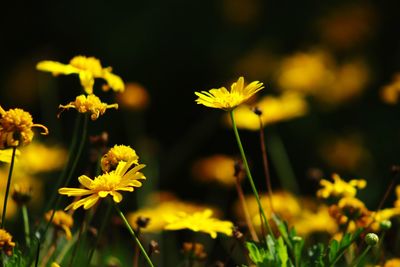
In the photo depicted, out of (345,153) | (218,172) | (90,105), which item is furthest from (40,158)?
(90,105)

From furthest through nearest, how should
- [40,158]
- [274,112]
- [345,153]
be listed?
[345,153]
[40,158]
[274,112]

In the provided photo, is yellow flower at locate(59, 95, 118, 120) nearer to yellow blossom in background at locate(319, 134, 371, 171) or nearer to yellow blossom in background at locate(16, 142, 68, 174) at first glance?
yellow blossom in background at locate(16, 142, 68, 174)

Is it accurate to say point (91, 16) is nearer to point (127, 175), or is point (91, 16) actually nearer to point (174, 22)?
point (174, 22)

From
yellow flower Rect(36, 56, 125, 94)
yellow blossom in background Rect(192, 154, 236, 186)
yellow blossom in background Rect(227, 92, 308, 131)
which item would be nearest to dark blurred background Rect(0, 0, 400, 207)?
yellow blossom in background Rect(192, 154, 236, 186)

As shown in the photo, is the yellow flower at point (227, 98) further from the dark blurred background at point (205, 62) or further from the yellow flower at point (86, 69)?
the dark blurred background at point (205, 62)

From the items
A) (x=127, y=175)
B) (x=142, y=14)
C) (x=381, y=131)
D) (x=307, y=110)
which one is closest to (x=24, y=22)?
(x=142, y=14)

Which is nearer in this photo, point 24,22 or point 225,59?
point 225,59

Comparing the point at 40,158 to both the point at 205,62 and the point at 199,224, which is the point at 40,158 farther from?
the point at 205,62
